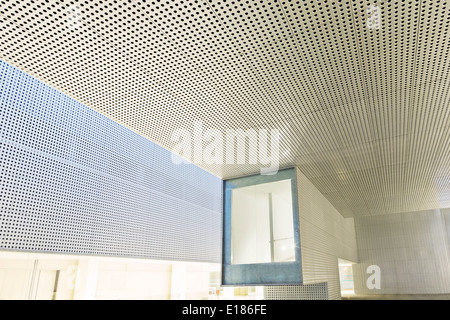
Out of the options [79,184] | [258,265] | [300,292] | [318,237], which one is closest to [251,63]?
[258,265]

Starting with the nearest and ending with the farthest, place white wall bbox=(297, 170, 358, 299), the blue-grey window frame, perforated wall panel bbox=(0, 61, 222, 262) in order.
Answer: perforated wall panel bbox=(0, 61, 222, 262) → the blue-grey window frame → white wall bbox=(297, 170, 358, 299)

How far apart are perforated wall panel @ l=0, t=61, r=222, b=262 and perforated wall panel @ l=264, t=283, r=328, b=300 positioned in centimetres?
236

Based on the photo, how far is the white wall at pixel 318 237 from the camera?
643 cm

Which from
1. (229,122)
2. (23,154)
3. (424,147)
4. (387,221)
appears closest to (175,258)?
(23,154)

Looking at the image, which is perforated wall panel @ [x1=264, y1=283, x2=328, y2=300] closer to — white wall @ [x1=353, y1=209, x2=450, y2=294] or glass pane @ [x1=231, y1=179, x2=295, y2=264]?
glass pane @ [x1=231, y1=179, x2=295, y2=264]

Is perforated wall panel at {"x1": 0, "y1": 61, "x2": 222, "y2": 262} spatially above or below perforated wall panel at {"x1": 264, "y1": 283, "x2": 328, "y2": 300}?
above

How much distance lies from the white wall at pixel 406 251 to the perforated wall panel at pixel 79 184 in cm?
867

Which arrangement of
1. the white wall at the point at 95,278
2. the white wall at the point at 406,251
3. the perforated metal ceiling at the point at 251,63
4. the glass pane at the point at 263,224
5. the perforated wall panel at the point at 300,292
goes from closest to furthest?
the perforated metal ceiling at the point at 251,63, the glass pane at the point at 263,224, the perforated wall panel at the point at 300,292, the white wall at the point at 95,278, the white wall at the point at 406,251

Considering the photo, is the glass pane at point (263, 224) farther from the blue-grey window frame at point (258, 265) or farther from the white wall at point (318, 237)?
the white wall at point (318, 237)

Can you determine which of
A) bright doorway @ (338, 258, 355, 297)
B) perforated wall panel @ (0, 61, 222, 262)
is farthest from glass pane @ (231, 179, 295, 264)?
bright doorway @ (338, 258, 355, 297)

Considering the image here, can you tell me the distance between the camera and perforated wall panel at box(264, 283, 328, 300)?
24.5ft

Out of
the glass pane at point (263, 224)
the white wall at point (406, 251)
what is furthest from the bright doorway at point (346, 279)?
the glass pane at point (263, 224)

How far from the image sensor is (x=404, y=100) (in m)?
4.07

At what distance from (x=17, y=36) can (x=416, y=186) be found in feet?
30.7
